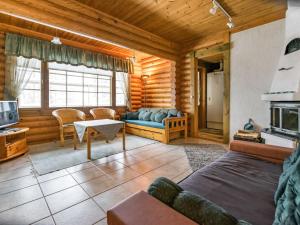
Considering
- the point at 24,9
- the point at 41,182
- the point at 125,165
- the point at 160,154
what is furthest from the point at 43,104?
the point at 160,154

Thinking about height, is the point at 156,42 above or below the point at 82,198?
above

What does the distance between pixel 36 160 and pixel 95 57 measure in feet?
11.2

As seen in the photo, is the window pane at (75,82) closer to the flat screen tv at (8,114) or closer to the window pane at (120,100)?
the window pane at (120,100)

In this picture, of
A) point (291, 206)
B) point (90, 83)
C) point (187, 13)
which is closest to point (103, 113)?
point (90, 83)

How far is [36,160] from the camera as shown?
10.2 feet

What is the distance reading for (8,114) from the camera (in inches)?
135

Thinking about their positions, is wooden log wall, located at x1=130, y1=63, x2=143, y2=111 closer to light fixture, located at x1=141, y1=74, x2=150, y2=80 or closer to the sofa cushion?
light fixture, located at x1=141, y1=74, x2=150, y2=80

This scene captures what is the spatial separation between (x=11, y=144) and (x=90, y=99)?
8.69ft

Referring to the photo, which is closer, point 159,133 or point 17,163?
point 17,163

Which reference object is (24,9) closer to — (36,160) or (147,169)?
(36,160)

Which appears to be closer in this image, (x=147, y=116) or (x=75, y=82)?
(x=75, y=82)

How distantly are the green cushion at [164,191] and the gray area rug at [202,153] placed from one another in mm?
1898

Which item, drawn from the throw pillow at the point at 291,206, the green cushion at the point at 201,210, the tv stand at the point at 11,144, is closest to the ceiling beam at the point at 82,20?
the tv stand at the point at 11,144

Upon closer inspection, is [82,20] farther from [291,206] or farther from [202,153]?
[291,206]
